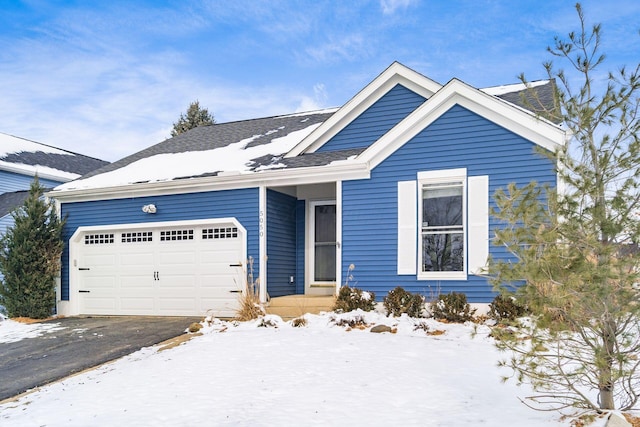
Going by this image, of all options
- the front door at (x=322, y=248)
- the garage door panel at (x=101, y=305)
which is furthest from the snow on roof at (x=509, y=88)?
the garage door panel at (x=101, y=305)

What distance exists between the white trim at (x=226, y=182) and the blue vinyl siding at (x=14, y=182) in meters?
8.50

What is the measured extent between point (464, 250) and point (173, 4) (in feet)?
35.0

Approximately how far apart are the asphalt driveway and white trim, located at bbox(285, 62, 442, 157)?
4.67 m

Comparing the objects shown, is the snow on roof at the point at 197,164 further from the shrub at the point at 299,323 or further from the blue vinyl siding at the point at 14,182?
the blue vinyl siding at the point at 14,182

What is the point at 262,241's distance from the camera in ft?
36.2

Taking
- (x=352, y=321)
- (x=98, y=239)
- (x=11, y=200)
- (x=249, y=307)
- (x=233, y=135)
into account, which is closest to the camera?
(x=352, y=321)

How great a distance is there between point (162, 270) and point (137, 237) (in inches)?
44.5

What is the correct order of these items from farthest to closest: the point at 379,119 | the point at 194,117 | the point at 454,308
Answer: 1. the point at 194,117
2. the point at 379,119
3. the point at 454,308

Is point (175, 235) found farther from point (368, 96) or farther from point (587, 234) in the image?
point (587, 234)

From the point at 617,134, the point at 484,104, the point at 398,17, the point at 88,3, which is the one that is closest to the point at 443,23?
the point at 398,17

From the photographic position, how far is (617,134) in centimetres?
398

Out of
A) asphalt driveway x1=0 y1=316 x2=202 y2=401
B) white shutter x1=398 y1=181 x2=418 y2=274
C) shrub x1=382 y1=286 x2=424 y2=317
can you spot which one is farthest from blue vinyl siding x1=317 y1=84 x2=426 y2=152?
asphalt driveway x1=0 y1=316 x2=202 y2=401

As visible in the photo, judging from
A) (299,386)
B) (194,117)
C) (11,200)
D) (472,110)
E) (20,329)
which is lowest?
(20,329)

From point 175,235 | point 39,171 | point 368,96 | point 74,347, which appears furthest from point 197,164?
point 39,171
